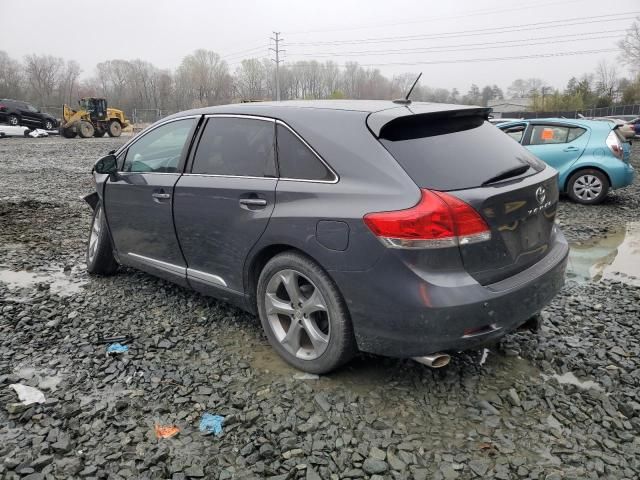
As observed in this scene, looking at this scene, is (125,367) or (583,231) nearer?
(125,367)

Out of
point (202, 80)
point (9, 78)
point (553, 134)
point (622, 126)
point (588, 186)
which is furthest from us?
point (202, 80)

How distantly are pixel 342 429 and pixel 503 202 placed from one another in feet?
4.81

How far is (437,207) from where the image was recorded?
246 centimetres

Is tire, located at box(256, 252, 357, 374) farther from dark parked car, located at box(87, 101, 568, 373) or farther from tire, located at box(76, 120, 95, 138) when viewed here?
tire, located at box(76, 120, 95, 138)

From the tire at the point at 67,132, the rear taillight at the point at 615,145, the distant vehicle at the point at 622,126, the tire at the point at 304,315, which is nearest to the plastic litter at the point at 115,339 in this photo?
the tire at the point at 304,315

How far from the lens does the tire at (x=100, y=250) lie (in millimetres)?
4688

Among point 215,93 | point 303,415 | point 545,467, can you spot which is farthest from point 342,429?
point 215,93

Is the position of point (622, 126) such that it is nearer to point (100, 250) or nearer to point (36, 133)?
point (100, 250)

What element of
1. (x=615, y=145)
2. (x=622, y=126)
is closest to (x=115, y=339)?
(x=615, y=145)

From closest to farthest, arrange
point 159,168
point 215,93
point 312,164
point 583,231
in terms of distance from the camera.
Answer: point 312,164 → point 159,168 → point 583,231 → point 215,93

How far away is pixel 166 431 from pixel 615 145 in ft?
27.7

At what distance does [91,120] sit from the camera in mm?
32188

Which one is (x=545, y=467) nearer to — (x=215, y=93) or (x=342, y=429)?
(x=342, y=429)

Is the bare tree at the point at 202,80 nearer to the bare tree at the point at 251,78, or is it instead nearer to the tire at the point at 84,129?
the bare tree at the point at 251,78
